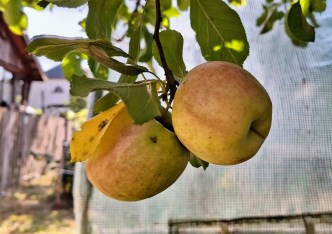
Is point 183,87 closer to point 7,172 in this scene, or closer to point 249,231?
point 249,231

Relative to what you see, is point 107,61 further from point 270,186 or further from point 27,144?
point 27,144

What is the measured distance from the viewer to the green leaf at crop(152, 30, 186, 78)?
833 millimetres

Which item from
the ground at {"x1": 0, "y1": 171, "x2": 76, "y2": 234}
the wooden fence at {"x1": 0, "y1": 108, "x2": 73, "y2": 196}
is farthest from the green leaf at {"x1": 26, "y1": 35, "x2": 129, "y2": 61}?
the wooden fence at {"x1": 0, "y1": 108, "x2": 73, "y2": 196}

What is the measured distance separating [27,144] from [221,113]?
716 cm

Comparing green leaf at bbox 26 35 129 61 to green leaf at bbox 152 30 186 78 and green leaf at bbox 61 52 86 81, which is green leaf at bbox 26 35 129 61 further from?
green leaf at bbox 61 52 86 81

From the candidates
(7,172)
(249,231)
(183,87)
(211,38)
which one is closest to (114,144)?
(183,87)

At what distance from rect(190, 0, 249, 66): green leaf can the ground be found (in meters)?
4.48

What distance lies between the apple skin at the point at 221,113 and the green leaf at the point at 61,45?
0.15 meters

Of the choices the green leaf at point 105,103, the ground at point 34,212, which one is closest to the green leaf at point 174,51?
the green leaf at point 105,103

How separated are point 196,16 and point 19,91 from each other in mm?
7590

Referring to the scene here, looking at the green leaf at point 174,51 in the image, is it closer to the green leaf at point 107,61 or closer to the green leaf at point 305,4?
the green leaf at point 107,61

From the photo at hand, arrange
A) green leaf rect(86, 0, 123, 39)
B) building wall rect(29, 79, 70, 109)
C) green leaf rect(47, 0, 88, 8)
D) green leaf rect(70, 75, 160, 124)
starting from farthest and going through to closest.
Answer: building wall rect(29, 79, 70, 109), green leaf rect(86, 0, 123, 39), green leaf rect(47, 0, 88, 8), green leaf rect(70, 75, 160, 124)

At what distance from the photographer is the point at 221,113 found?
0.60 meters

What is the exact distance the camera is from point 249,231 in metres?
1.67
